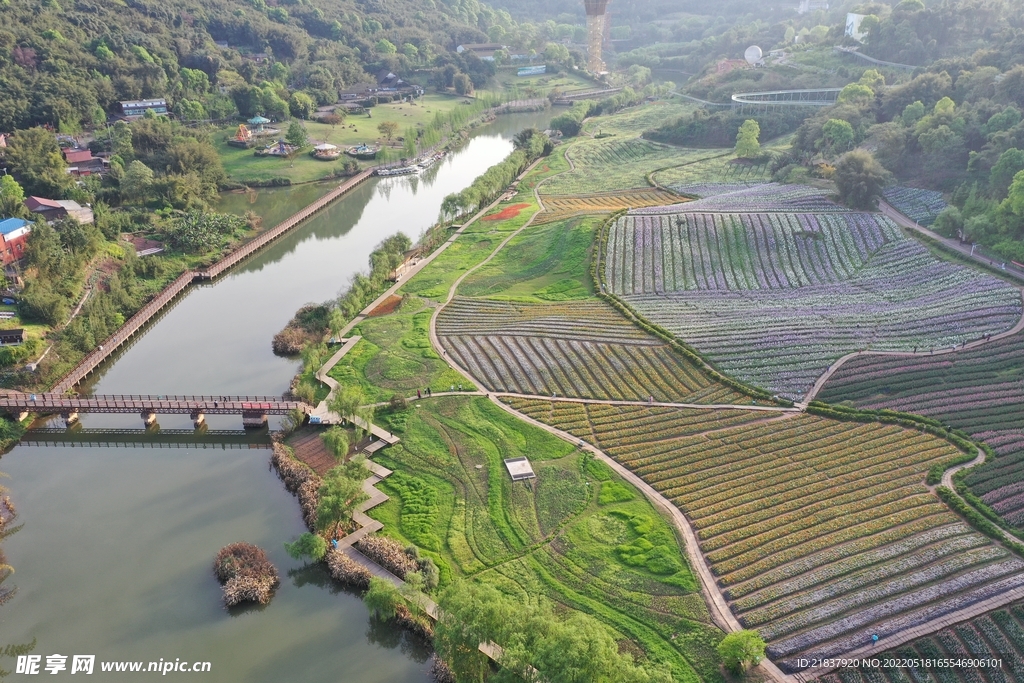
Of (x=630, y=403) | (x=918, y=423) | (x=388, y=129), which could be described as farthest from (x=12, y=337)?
(x=388, y=129)

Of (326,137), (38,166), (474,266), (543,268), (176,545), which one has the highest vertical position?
(38,166)

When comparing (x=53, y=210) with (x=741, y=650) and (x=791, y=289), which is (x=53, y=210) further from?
(x=741, y=650)

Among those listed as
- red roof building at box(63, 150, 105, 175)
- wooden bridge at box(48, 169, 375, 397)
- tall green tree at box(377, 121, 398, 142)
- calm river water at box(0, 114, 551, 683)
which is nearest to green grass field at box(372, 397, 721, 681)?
calm river water at box(0, 114, 551, 683)

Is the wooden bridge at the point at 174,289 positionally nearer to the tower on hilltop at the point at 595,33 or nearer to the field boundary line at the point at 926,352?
the field boundary line at the point at 926,352

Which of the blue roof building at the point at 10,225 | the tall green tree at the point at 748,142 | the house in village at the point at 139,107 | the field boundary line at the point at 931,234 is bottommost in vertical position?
the field boundary line at the point at 931,234

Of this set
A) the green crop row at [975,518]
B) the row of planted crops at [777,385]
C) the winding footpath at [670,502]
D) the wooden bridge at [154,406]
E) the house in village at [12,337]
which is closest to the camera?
the winding footpath at [670,502]

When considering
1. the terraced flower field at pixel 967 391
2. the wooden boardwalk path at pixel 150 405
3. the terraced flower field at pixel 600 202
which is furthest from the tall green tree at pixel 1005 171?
the wooden boardwalk path at pixel 150 405

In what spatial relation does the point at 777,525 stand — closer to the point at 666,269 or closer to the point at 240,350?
the point at 666,269
